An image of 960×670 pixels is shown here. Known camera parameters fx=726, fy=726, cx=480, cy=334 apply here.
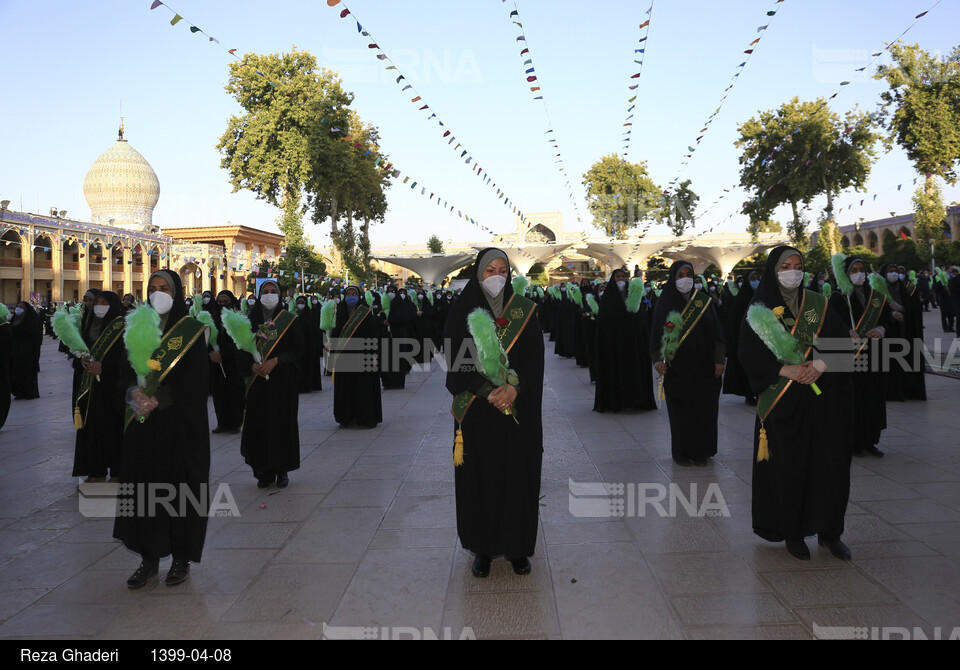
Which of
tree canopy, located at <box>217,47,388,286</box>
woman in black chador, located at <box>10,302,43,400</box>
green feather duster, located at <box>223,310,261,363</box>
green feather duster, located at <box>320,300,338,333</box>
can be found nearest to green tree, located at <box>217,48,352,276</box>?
tree canopy, located at <box>217,47,388,286</box>

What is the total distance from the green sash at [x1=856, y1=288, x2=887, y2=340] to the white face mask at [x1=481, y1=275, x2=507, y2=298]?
4364 millimetres

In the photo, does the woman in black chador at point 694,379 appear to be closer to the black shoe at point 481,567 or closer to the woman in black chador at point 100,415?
the black shoe at point 481,567

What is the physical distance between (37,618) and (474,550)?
7.39 feet

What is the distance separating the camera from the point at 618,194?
5466 centimetres

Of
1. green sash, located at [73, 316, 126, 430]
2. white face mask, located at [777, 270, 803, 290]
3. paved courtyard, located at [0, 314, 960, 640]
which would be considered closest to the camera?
paved courtyard, located at [0, 314, 960, 640]

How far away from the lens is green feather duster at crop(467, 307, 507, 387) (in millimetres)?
3982

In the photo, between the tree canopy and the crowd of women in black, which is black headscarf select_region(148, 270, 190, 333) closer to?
the crowd of women in black

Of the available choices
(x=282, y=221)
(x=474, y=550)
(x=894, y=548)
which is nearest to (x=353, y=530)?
(x=474, y=550)

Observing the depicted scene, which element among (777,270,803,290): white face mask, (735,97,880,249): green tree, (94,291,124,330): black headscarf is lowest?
(94,291,124,330): black headscarf

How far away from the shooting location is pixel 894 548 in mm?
4242

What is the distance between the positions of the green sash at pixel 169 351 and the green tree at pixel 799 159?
30670mm

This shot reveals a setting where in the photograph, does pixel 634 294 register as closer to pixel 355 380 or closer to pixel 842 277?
pixel 842 277

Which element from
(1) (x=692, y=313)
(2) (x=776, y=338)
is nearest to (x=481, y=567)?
(2) (x=776, y=338)

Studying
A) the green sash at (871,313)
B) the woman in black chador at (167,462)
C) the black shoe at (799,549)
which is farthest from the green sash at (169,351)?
the green sash at (871,313)
